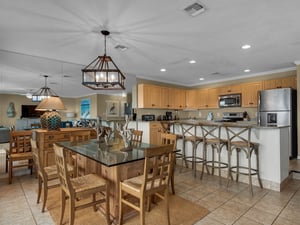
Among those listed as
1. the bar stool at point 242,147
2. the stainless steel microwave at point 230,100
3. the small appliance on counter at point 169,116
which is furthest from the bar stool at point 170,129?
the stainless steel microwave at point 230,100

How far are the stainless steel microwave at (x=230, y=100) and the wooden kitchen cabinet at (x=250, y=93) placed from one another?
0.15 meters

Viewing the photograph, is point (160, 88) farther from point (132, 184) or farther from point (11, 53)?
point (132, 184)

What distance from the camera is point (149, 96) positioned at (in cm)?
595

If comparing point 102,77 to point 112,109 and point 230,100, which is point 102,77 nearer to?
point 230,100

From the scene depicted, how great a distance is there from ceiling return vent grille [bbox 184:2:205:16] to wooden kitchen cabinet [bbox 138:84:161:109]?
3.69m

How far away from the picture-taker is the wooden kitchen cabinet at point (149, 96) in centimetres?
583

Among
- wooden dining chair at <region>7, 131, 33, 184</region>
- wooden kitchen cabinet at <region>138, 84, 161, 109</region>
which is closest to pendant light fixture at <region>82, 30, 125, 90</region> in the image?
wooden dining chair at <region>7, 131, 33, 184</region>

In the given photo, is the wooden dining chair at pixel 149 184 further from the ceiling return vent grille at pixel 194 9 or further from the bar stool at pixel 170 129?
the bar stool at pixel 170 129

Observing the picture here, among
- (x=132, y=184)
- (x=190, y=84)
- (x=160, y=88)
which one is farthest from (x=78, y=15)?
(x=190, y=84)

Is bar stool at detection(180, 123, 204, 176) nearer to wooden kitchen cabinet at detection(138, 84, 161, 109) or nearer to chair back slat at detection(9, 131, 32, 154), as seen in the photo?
wooden kitchen cabinet at detection(138, 84, 161, 109)

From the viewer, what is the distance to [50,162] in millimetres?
3541

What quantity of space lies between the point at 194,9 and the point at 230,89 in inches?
173

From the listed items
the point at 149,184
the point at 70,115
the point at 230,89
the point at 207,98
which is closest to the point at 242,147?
the point at 149,184

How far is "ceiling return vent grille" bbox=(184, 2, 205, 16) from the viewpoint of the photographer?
209 centimetres
